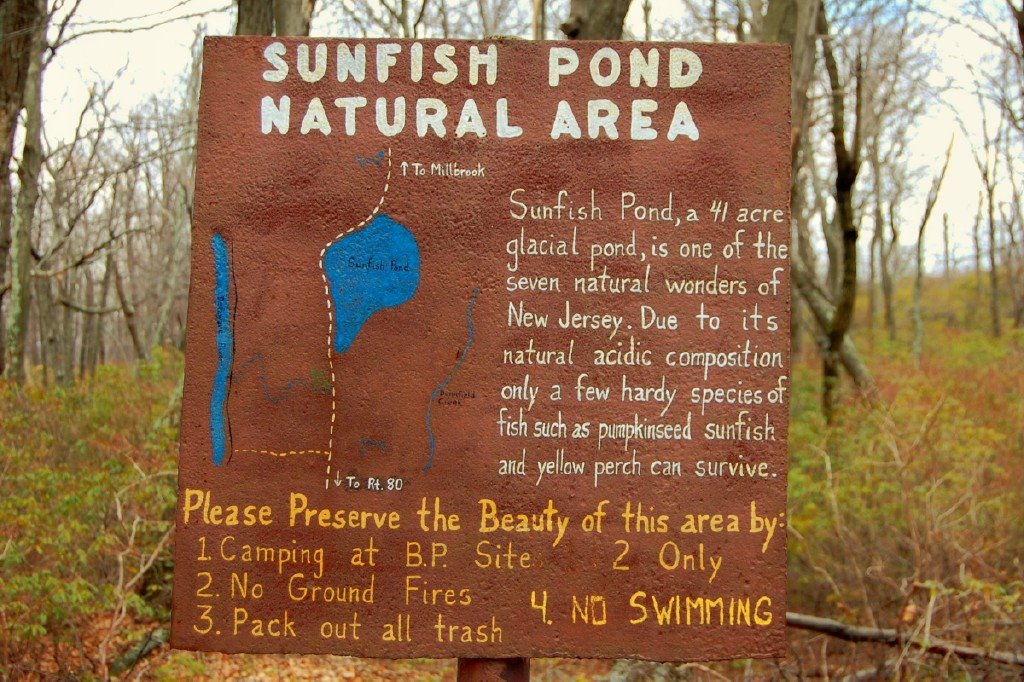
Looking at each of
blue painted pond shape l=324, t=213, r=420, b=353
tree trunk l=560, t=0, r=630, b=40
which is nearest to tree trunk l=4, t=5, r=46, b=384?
tree trunk l=560, t=0, r=630, b=40

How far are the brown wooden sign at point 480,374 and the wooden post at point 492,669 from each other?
0.30 ft

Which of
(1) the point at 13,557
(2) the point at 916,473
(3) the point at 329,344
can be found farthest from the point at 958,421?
(1) the point at 13,557

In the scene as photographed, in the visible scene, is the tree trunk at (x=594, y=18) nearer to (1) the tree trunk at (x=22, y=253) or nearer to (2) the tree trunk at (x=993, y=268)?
(1) the tree trunk at (x=22, y=253)

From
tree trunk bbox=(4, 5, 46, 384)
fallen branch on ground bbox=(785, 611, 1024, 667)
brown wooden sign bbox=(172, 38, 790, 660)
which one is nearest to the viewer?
brown wooden sign bbox=(172, 38, 790, 660)

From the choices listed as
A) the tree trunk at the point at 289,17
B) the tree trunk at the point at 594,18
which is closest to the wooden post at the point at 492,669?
the tree trunk at the point at 594,18

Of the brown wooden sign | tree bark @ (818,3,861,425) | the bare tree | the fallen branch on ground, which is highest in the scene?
the bare tree

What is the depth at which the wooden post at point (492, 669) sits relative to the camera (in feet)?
7.41

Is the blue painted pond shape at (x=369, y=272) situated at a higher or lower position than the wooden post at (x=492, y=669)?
higher

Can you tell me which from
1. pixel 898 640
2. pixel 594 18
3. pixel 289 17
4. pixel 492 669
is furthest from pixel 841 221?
pixel 492 669

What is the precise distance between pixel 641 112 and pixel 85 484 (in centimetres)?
571

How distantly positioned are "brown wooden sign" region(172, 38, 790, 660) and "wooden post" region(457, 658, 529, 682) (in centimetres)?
9

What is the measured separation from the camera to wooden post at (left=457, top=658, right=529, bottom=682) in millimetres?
2260

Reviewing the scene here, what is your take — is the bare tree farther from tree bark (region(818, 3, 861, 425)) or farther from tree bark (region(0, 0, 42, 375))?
tree bark (region(818, 3, 861, 425))

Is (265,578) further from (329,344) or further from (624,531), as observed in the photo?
(624,531)
